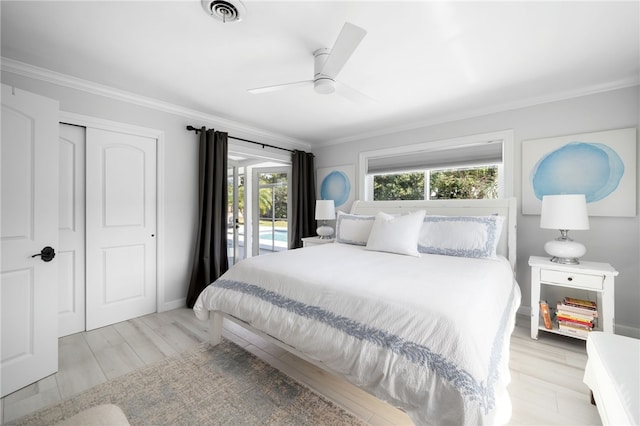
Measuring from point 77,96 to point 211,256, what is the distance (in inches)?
81.5

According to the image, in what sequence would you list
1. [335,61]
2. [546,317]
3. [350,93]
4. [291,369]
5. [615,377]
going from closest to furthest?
[615,377] → [335,61] → [291,369] → [350,93] → [546,317]

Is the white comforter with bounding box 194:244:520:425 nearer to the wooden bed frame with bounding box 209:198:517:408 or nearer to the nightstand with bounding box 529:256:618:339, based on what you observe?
the wooden bed frame with bounding box 209:198:517:408

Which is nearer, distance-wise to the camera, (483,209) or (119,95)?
(119,95)

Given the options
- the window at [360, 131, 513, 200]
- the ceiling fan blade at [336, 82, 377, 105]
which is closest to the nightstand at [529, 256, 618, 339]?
the window at [360, 131, 513, 200]

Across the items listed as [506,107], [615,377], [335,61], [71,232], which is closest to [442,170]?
[506,107]

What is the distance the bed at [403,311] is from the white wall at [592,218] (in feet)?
1.39

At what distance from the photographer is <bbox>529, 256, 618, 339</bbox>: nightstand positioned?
2209mm

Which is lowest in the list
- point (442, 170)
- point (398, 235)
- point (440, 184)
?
point (398, 235)

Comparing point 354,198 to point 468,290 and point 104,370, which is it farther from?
point 104,370

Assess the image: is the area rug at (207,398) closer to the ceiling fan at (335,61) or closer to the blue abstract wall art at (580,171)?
the ceiling fan at (335,61)

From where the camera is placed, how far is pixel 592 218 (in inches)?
104

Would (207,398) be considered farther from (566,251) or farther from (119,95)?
(566,251)

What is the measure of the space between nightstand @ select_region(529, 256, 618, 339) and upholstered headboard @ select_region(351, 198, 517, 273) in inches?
10.5

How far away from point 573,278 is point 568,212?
56 centimetres
